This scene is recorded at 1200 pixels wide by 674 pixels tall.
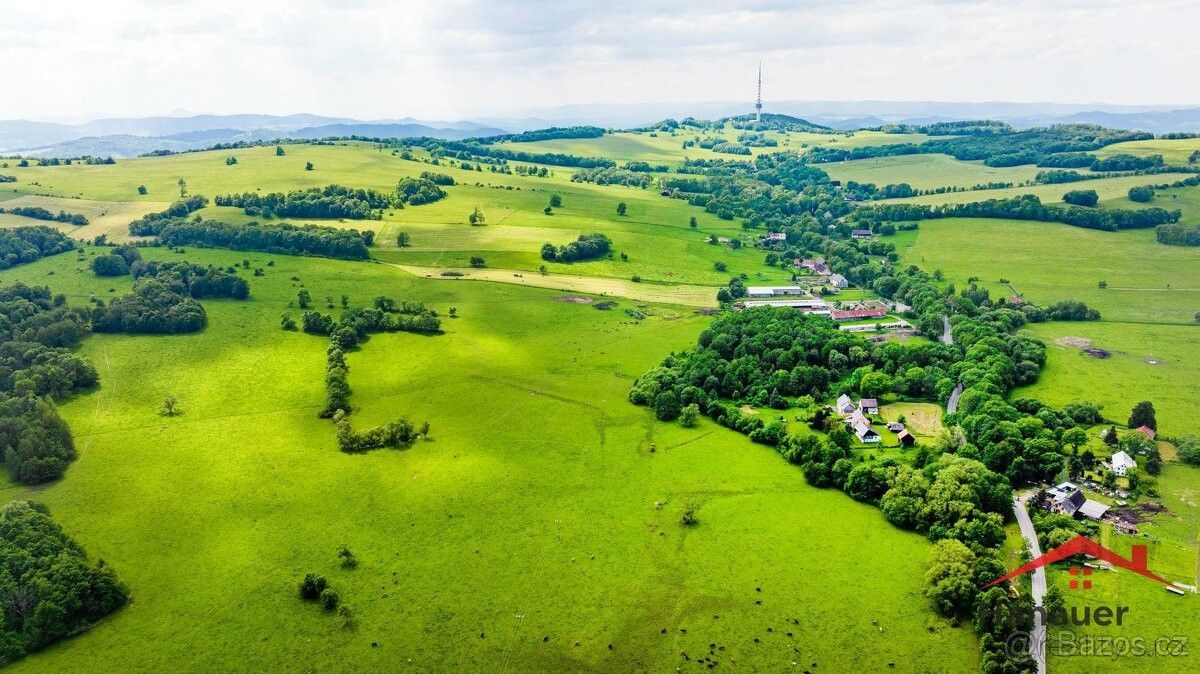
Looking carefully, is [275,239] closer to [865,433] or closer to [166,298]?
[166,298]

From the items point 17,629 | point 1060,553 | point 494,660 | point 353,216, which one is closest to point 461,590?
point 494,660

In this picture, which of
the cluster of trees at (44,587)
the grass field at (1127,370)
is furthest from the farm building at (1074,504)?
the cluster of trees at (44,587)

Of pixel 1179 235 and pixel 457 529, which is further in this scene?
pixel 1179 235

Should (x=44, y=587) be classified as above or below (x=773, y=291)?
below

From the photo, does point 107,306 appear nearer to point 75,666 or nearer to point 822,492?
point 75,666

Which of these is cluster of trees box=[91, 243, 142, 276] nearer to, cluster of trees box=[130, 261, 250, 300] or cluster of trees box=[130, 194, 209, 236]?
cluster of trees box=[130, 261, 250, 300]

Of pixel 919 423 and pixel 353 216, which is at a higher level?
pixel 353 216

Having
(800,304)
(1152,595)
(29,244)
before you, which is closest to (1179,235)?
(800,304)
